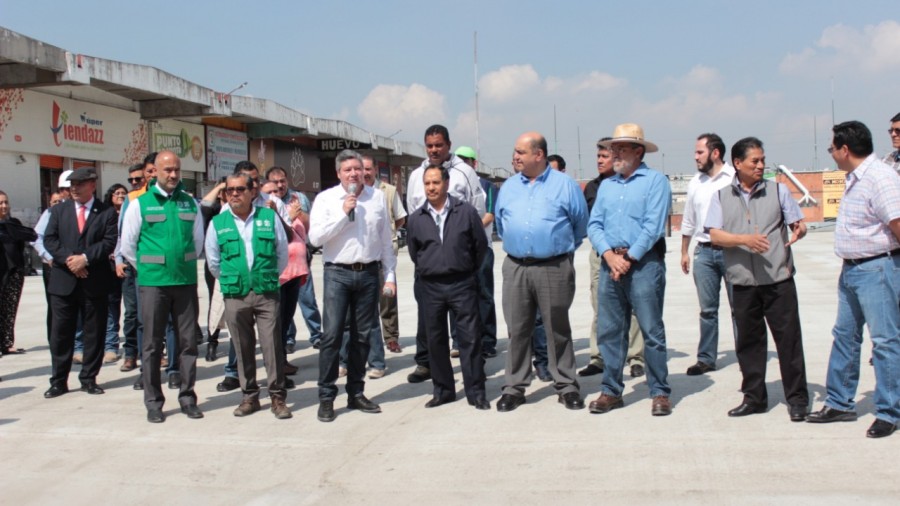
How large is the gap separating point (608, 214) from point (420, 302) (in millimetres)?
1720

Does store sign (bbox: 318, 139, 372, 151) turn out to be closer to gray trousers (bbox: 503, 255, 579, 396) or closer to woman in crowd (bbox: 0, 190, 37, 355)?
woman in crowd (bbox: 0, 190, 37, 355)

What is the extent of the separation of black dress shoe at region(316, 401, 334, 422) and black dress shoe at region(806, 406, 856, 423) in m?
3.23

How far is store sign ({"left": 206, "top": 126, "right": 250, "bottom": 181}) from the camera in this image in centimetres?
2933

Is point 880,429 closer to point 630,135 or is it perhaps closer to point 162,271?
point 630,135

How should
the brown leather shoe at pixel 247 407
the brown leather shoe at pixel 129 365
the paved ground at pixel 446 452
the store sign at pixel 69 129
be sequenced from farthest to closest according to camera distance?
1. the store sign at pixel 69 129
2. the brown leather shoe at pixel 129 365
3. the brown leather shoe at pixel 247 407
4. the paved ground at pixel 446 452

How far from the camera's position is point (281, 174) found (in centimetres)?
806

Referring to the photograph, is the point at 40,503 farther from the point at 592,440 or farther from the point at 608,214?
the point at 608,214

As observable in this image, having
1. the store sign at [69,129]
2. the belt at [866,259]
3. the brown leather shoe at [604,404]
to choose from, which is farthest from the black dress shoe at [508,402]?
the store sign at [69,129]

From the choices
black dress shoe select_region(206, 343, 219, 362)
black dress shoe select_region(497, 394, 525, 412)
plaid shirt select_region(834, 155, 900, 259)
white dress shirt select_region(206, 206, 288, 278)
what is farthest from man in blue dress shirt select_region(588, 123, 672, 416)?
black dress shoe select_region(206, 343, 219, 362)

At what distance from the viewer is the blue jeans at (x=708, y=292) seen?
23.1ft

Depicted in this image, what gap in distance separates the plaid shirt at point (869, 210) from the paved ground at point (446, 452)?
44.6 inches

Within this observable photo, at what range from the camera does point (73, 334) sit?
287 inches

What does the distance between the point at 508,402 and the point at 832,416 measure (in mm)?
2160

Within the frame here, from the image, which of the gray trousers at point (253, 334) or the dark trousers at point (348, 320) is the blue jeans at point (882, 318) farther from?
the gray trousers at point (253, 334)
